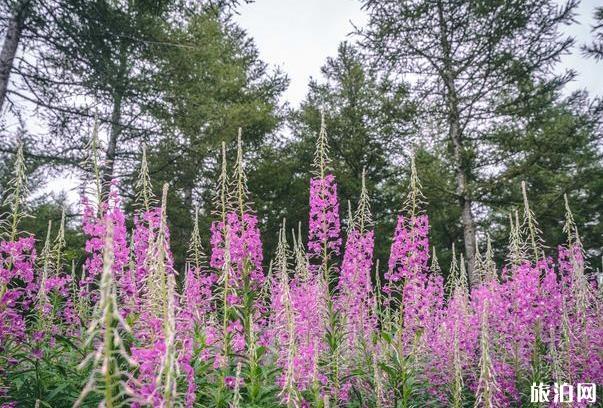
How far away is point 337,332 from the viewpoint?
4.44 meters

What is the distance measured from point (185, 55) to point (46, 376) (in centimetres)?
1161

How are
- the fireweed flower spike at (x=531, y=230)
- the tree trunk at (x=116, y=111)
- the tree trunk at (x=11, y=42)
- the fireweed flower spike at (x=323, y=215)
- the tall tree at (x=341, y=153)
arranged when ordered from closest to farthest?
the fireweed flower spike at (x=323, y=215), the fireweed flower spike at (x=531, y=230), the tree trunk at (x=11, y=42), the tree trunk at (x=116, y=111), the tall tree at (x=341, y=153)

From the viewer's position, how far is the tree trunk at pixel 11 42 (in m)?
8.62

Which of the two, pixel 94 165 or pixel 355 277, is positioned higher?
pixel 94 165

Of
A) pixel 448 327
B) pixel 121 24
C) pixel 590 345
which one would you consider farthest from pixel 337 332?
pixel 121 24

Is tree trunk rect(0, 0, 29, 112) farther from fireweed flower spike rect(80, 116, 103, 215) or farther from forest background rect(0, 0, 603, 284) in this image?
fireweed flower spike rect(80, 116, 103, 215)

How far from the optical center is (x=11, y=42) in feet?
29.0

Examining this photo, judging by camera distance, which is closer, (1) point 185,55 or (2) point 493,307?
(2) point 493,307

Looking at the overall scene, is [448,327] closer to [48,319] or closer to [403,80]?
[48,319]

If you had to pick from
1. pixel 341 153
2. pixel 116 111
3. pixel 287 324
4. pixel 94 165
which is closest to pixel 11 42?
pixel 116 111

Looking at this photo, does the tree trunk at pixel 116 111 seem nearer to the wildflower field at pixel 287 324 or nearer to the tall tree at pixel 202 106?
the tall tree at pixel 202 106

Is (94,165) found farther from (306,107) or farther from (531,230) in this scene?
(306,107)

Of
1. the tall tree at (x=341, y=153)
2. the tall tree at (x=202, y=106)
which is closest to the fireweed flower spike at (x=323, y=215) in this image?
the tall tree at (x=202, y=106)

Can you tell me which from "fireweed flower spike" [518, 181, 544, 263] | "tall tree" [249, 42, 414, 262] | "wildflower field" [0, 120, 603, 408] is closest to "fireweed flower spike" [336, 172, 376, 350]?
"wildflower field" [0, 120, 603, 408]
